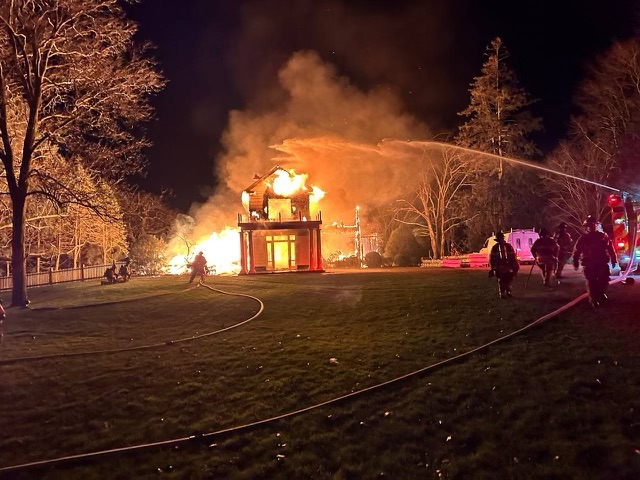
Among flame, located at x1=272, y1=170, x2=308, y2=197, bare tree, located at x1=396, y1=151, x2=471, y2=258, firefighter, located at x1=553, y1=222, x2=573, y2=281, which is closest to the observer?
firefighter, located at x1=553, y1=222, x2=573, y2=281

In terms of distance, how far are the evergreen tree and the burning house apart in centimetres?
1619

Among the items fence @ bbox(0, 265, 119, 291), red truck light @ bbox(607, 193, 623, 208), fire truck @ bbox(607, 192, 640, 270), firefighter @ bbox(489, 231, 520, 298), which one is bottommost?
fence @ bbox(0, 265, 119, 291)

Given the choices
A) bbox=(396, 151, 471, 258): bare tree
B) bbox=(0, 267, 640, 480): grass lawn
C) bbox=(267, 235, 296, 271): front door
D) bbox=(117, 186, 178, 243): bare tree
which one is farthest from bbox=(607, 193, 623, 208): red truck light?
bbox=(117, 186, 178, 243): bare tree

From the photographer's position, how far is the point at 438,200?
49125mm

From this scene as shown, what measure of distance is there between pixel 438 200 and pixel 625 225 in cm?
3095

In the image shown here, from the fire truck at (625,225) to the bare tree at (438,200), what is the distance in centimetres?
2791

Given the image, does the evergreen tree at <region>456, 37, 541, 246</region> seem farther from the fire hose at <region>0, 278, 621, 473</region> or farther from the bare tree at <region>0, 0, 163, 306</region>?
the fire hose at <region>0, 278, 621, 473</region>

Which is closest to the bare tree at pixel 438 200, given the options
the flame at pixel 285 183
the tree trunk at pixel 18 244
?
the flame at pixel 285 183

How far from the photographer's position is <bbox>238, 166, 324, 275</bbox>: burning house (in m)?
36.3

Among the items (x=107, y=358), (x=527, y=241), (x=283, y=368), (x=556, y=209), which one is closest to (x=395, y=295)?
(x=283, y=368)

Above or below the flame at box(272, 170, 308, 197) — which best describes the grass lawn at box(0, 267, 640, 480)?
below

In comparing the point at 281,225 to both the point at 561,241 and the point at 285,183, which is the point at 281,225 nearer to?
the point at 285,183

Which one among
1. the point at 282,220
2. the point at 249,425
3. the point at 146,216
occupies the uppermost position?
the point at 146,216

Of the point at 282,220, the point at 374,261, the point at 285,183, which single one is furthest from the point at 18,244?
the point at 374,261
